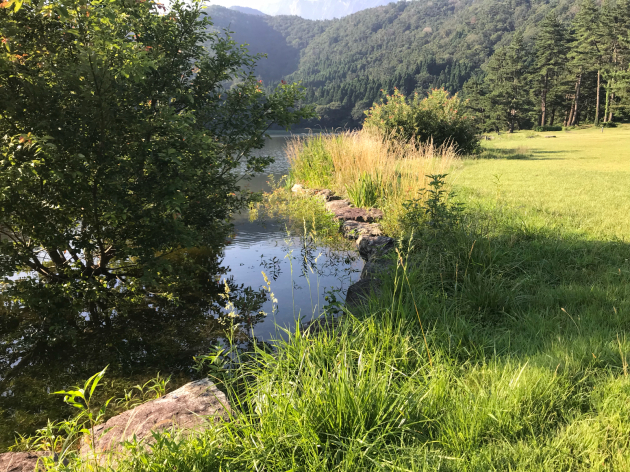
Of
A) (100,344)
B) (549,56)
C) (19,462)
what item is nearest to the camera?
(19,462)

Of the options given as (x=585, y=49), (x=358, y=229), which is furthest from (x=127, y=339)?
(x=585, y=49)

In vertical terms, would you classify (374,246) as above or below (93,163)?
below

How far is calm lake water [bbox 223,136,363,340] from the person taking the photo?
369cm

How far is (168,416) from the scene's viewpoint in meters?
1.92

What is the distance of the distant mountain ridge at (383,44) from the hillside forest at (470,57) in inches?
15.7

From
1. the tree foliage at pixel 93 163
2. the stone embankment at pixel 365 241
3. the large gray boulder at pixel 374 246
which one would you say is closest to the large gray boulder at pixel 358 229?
the stone embankment at pixel 365 241

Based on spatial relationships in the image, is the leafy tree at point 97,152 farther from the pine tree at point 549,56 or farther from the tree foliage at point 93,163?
the pine tree at point 549,56

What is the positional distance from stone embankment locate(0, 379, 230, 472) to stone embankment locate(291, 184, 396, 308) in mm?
1397

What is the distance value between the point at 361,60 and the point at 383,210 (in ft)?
427

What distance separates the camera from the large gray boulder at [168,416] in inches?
71.1

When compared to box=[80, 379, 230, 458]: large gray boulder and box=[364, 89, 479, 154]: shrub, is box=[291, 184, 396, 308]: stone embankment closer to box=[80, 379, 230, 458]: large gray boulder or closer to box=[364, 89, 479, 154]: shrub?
box=[80, 379, 230, 458]: large gray boulder

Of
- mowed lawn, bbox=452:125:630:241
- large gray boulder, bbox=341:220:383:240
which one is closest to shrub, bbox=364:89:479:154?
mowed lawn, bbox=452:125:630:241

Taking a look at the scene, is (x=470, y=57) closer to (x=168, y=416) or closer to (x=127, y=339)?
(x=127, y=339)

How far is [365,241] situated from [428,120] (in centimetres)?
974
